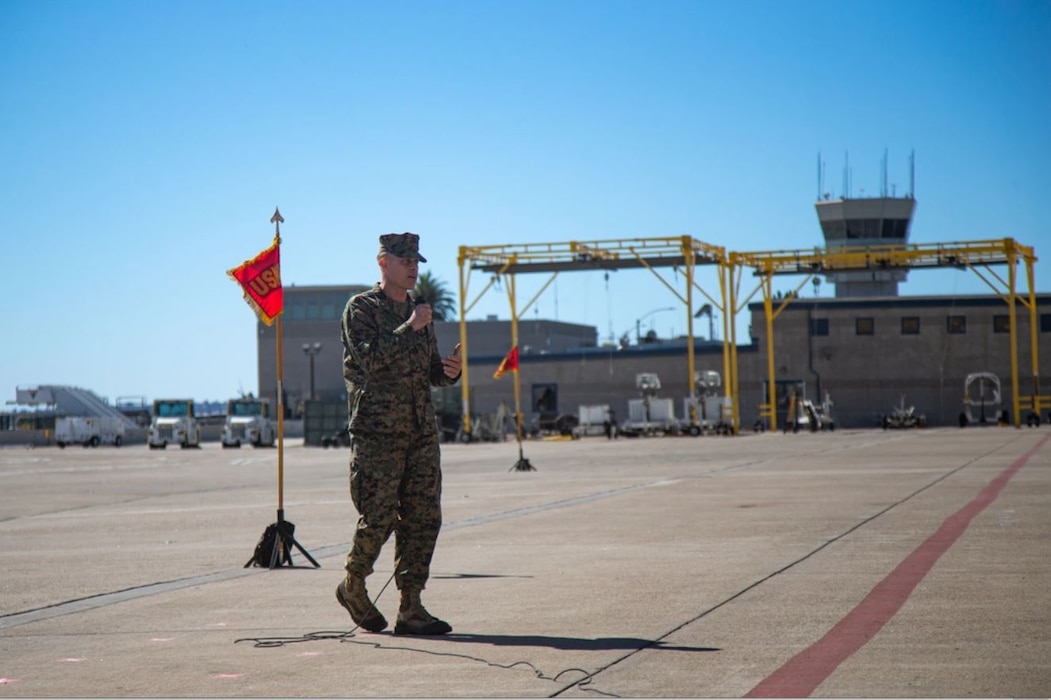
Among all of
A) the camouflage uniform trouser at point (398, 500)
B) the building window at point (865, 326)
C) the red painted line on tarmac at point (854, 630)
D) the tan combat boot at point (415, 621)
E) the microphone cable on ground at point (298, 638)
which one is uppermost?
the building window at point (865, 326)

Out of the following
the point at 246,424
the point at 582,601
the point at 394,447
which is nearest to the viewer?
the point at 394,447

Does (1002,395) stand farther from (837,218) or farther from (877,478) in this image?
(877,478)

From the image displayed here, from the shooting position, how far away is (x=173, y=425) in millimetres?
69125

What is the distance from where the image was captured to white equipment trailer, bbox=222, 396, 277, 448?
215ft

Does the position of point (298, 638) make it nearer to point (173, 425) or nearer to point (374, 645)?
point (374, 645)

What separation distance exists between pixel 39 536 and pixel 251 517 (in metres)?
2.90

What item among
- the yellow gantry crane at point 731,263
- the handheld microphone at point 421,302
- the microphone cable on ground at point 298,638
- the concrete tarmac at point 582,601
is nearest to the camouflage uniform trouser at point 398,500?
the microphone cable on ground at point 298,638

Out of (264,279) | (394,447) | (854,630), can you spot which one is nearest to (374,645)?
(394,447)

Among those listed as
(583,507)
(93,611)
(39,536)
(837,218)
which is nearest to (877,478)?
(583,507)

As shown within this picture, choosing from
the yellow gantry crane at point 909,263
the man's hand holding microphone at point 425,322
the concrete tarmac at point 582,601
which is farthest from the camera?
the yellow gantry crane at point 909,263

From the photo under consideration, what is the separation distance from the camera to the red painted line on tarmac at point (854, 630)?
19.0 ft

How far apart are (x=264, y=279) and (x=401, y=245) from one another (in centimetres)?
486

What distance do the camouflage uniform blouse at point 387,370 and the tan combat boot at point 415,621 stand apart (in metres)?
0.88

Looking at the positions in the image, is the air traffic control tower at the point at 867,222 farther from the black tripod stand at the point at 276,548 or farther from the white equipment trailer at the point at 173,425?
the black tripod stand at the point at 276,548
